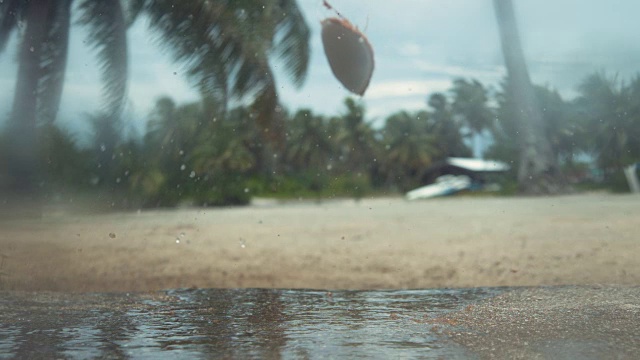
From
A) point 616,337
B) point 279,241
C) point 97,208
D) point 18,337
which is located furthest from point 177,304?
point 97,208

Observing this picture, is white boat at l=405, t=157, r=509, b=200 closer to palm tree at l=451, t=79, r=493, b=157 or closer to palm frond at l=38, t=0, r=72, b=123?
palm tree at l=451, t=79, r=493, b=157

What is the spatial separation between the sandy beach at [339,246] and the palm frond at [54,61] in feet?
3.42

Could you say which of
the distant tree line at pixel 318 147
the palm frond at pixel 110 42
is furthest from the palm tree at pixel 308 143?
the palm frond at pixel 110 42

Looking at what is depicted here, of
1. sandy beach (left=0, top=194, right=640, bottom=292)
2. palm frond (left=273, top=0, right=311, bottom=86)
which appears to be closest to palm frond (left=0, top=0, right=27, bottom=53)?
sandy beach (left=0, top=194, right=640, bottom=292)

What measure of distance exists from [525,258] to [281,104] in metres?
2.58

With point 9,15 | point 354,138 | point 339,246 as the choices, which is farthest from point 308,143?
point 9,15

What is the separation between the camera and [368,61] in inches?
240

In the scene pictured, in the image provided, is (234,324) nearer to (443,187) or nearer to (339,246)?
(339,246)

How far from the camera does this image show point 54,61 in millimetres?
7438

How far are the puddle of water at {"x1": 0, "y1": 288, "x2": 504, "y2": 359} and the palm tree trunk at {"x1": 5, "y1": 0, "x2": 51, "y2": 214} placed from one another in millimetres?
3047

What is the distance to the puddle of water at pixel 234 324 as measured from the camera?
305cm

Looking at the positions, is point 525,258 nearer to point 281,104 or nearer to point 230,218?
point 281,104

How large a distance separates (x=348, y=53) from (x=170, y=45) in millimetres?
1988

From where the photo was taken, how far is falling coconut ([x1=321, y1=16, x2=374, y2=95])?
5.95 m
